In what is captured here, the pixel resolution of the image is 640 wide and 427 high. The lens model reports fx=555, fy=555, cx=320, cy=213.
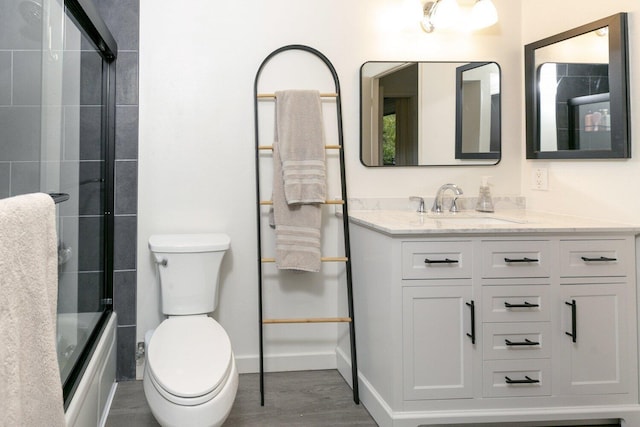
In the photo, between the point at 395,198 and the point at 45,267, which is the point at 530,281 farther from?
the point at 45,267

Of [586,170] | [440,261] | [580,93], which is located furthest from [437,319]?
[580,93]

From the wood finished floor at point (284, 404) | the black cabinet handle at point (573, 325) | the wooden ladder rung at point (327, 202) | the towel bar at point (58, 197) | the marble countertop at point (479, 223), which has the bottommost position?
the wood finished floor at point (284, 404)

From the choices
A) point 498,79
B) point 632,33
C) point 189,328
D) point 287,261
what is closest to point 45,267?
point 189,328

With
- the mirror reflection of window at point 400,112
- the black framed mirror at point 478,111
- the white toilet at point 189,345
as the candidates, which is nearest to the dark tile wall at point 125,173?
the white toilet at point 189,345

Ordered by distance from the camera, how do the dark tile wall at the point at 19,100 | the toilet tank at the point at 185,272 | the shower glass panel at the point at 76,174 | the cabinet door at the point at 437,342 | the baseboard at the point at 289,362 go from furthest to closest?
1. the baseboard at the point at 289,362
2. the toilet tank at the point at 185,272
3. the cabinet door at the point at 437,342
4. the shower glass panel at the point at 76,174
5. the dark tile wall at the point at 19,100

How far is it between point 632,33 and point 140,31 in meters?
2.28

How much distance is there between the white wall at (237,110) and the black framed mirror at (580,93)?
200 millimetres

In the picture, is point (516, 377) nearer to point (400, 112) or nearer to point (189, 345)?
point (189, 345)

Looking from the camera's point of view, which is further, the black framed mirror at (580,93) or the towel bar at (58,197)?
the black framed mirror at (580,93)

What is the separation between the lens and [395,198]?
9.91 feet

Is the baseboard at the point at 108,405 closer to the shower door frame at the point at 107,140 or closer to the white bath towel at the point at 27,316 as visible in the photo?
the shower door frame at the point at 107,140

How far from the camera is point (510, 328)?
2229mm

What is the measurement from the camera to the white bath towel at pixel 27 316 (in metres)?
0.97

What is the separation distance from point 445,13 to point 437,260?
1448 mm
